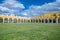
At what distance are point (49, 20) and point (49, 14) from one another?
283 centimetres

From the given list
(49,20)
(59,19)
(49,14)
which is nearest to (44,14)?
(49,14)

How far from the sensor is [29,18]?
30.7 meters

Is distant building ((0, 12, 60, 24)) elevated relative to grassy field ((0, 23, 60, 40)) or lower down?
elevated

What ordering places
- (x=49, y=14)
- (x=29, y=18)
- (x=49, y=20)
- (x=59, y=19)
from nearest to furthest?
(x=59, y=19), (x=49, y=20), (x=49, y=14), (x=29, y=18)

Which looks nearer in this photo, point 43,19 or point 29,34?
point 29,34

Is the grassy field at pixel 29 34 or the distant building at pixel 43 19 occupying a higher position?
the distant building at pixel 43 19

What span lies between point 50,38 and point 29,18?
2522 cm

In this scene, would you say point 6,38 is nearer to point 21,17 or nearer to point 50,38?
point 50,38

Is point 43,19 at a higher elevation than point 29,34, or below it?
higher

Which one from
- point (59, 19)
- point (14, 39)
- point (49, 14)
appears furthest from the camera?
point (49, 14)

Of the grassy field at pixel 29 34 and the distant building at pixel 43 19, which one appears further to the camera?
the distant building at pixel 43 19

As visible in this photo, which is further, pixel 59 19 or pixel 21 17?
pixel 21 17

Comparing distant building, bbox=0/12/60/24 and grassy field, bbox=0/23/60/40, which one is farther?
distant building, bbox=0/12/60/24

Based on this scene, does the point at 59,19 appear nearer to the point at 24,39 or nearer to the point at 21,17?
the point at 21,17
